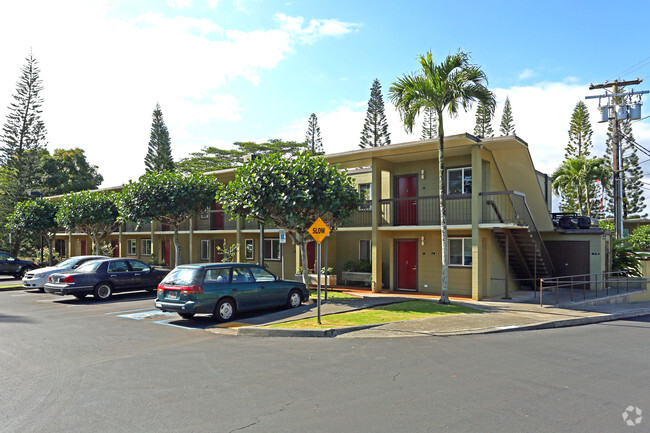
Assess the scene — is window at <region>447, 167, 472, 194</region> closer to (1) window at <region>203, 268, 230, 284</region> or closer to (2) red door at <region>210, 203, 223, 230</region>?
(1) window at <region>203, 268, 230, 284</region>

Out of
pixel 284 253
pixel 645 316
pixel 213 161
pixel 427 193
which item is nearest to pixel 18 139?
pixel 213 161

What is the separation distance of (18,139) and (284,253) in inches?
1448

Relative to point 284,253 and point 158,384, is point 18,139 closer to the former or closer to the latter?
point 284,253

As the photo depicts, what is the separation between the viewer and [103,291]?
1683 centimetres

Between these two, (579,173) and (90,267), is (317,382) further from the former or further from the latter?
(579,173)

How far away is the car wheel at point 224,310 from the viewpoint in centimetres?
1176

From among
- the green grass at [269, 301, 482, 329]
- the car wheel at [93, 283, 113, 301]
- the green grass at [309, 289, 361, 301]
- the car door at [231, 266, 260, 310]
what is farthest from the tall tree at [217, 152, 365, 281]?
the car wheel at [93, 283, 113, 301]

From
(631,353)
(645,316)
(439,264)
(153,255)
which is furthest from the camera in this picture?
(153,255)

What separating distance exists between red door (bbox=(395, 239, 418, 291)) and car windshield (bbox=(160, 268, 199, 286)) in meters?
10.0

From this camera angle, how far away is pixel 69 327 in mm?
11281

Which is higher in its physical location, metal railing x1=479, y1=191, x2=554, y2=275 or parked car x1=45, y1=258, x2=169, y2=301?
metal railing x1=479, y1=191, x2=554, y2=275

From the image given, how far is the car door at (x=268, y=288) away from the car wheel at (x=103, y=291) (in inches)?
283

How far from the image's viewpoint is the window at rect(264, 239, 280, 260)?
80.4ft

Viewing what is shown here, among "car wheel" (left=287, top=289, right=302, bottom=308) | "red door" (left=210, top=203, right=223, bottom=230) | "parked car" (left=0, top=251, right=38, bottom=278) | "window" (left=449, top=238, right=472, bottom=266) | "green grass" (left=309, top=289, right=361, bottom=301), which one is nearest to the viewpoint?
"car wheel" (left=287, top=289, right=302, bottom=308)
